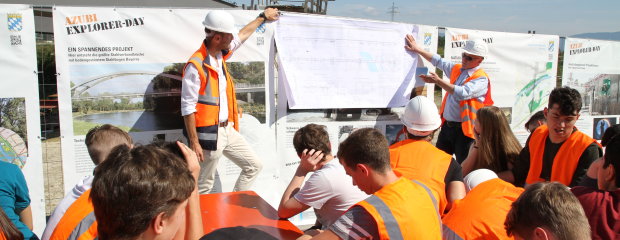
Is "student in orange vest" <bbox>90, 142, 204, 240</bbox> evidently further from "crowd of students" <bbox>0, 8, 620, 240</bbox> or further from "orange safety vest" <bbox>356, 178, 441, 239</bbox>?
"orange safety vest" <bbox>356, 178, 441, 239</bbox>

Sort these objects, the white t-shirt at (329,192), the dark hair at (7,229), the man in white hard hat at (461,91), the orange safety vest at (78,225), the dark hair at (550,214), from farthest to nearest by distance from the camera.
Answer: the man in white hard hat at (461,91)
the white t-shirt at (329,192)
the dark hair at (7,229)
the orange safety vest at (78,225)
the dark hair at (550,214)

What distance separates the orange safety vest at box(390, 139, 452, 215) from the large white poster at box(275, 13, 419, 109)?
73.5 inches

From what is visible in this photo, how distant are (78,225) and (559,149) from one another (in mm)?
3077

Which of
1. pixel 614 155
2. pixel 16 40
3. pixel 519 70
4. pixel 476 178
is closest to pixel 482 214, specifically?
pixel 614 155

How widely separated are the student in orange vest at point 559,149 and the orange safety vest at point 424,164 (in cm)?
113

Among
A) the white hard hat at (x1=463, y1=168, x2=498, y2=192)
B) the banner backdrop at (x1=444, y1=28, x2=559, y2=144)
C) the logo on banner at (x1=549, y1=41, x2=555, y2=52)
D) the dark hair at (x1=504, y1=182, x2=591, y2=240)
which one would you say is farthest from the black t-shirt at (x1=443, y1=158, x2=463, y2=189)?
the logo on banner at (x1=549, y1=41, x2=555, y2=52)

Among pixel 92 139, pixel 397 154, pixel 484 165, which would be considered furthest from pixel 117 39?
pixel 484 165

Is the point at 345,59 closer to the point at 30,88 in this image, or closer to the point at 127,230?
the point at 30,88

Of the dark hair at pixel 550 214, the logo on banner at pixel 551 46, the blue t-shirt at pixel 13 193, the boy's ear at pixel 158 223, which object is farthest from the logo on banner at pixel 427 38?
the boy's ear at pixel 158 223

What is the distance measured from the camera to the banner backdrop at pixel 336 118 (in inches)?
174

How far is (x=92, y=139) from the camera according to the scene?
7.79ft

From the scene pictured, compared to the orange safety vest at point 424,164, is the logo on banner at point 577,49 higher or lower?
higher

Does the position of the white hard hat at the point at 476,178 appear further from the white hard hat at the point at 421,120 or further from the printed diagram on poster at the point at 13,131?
the printed diagram on poster at the point at 13,131

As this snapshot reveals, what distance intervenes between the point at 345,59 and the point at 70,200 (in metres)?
3.01
